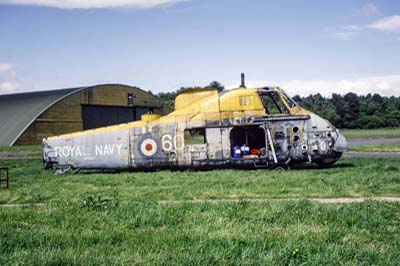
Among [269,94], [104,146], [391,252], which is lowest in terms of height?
[391,252]

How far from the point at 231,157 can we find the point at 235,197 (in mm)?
6932

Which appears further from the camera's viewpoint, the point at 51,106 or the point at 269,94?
the point at 51,106

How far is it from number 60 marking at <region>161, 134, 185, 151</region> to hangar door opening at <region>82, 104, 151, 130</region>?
39.9 meters

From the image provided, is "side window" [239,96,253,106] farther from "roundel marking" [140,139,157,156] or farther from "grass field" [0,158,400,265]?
"grass field" [0,158,400,265]

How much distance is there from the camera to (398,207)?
9.34 m

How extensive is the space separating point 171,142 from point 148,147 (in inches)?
41.1

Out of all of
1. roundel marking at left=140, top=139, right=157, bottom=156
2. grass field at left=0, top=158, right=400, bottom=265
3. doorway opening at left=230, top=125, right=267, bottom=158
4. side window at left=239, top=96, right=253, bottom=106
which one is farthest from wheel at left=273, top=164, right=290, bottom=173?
roundel marking at left=140, top=139, right=157, bottom=156

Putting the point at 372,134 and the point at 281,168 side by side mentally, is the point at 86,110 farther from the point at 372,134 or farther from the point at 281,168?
the point at 281,168

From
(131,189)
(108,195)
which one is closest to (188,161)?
(131,189)

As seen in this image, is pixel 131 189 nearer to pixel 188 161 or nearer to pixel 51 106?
pixel 188 161

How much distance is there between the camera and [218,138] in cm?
1841

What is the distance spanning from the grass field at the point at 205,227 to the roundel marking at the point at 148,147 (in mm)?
5322

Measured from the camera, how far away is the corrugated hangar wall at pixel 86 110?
51.1 metres

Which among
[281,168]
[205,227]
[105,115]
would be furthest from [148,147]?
[105,115]
